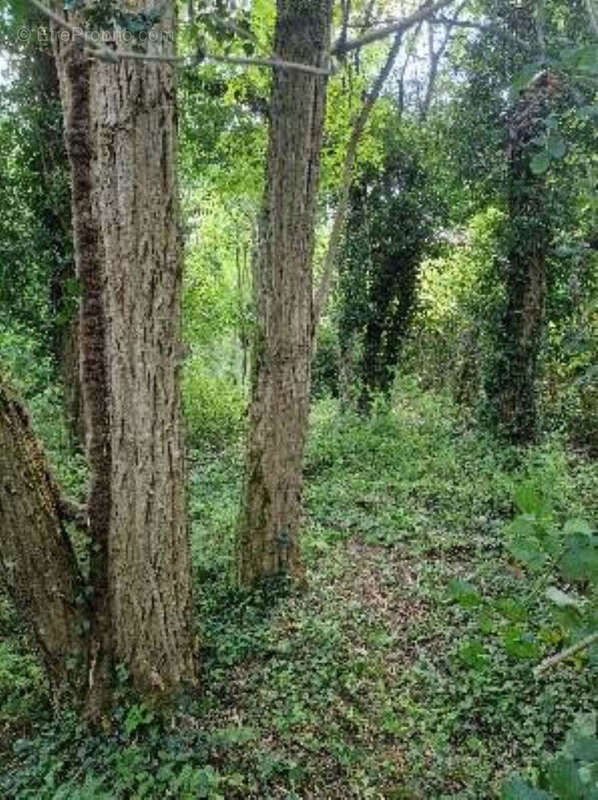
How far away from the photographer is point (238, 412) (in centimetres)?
1516

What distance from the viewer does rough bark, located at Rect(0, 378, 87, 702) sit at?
4.53 metres

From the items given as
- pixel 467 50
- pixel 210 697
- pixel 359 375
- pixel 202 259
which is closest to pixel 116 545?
pixel 210 697

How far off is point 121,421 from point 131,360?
1.16 ft

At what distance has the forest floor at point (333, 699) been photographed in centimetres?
439

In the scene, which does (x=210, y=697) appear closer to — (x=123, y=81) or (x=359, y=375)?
(x=123, y=81)

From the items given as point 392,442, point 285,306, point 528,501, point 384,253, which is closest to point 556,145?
point 528,501

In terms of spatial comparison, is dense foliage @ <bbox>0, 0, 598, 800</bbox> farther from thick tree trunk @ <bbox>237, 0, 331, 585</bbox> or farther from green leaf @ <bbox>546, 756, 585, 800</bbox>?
thick tree trunk @ <bbox>237, 0, 331, 585</bbox>

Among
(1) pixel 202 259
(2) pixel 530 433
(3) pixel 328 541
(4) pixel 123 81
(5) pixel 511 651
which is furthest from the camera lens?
(1) pixel 202 259

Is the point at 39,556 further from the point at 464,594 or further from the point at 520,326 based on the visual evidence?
the point at 520,326

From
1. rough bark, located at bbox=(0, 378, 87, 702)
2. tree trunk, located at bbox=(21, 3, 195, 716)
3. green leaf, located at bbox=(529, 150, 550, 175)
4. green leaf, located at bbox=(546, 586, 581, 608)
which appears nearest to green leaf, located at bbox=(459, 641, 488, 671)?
green leaf, located at bbox=(546, 586, 581, 608)

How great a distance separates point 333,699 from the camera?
16.4 feet

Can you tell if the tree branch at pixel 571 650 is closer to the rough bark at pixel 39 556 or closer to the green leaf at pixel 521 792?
the green leaf at pixel 521 792

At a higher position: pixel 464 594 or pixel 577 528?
pixel 577 528

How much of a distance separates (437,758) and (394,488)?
17.0 feet
